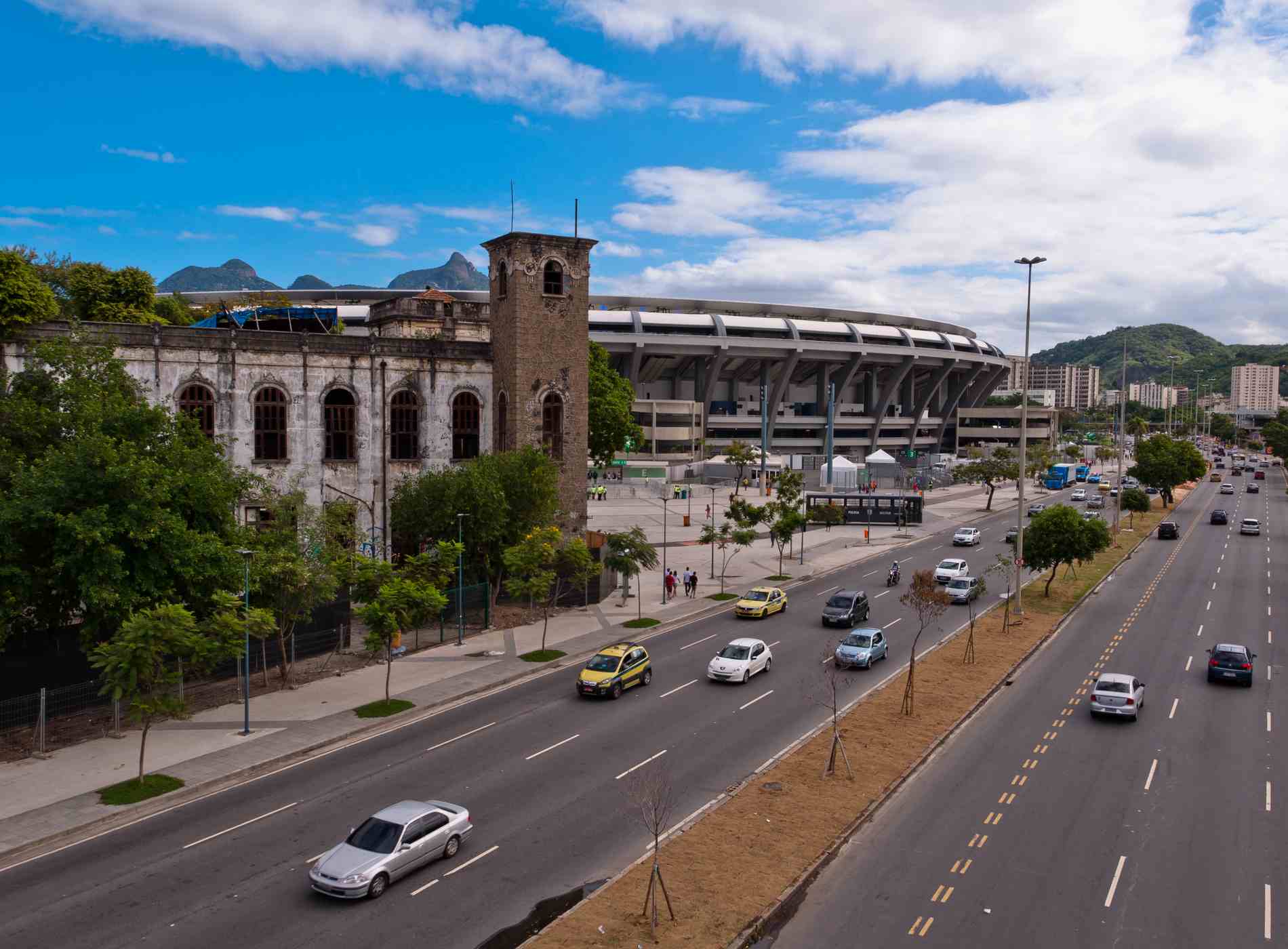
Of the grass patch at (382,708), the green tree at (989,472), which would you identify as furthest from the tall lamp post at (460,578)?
the green tree at (989,472)

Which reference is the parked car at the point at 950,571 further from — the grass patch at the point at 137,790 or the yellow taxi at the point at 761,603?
the grass patch at the point at 137,790

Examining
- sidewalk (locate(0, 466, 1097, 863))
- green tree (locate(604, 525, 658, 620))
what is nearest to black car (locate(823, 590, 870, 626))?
sidewalk (locate(0, 466, 1097, 863))

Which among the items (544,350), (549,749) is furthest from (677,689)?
(544,350)

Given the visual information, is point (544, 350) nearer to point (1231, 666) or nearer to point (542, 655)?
point (542, 655)

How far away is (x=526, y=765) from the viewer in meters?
24.3

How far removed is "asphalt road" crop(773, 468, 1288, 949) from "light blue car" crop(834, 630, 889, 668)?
4.87 meters

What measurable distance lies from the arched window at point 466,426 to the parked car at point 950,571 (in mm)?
25429

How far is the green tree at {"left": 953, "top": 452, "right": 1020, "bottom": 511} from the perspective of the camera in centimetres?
9575

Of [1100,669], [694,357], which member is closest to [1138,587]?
[1100,669]

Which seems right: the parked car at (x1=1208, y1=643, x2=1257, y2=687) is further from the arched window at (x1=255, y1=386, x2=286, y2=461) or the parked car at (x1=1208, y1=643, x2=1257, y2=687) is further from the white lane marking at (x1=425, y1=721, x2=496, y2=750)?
the arched window at (x1=255, y1=386, x2=286, y2=461)

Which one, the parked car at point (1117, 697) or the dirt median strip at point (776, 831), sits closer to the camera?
the dirt median strip at point (776, 831)

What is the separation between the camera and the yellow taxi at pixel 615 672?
30.4m

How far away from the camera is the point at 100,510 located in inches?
1033

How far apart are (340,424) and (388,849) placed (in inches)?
1263
